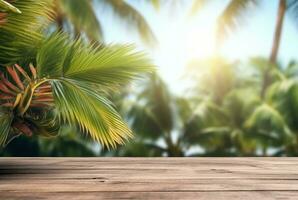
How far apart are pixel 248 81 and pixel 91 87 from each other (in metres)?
12.9

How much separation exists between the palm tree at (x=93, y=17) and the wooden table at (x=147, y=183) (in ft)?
21.1

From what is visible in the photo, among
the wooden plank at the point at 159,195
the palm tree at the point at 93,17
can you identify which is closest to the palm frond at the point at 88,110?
the wooden plank at the point at 159,195

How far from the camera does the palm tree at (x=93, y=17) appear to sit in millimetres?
8461

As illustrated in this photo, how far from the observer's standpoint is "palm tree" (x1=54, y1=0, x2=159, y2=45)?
8.46m

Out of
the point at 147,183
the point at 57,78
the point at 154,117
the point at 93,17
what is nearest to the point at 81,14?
the point at 93,17

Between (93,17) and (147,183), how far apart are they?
7450 millimetres

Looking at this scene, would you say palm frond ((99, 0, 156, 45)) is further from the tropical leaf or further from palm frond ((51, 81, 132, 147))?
the tropical leaf

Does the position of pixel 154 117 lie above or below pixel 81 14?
below

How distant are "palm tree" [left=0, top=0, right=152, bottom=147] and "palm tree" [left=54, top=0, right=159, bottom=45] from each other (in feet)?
18.6

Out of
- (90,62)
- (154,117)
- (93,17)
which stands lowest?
(154,117)

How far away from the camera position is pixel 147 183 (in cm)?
169

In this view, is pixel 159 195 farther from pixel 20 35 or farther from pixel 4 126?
pixel 20 35

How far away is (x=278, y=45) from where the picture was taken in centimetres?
1138

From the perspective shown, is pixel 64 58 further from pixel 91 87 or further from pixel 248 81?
pixel 248 81
